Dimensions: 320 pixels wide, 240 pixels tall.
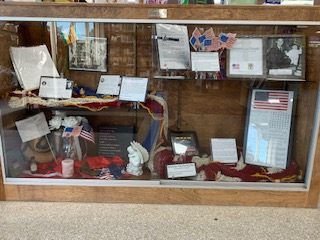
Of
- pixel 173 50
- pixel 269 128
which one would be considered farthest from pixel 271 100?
pixel 173 50

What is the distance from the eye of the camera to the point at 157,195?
1.58 m

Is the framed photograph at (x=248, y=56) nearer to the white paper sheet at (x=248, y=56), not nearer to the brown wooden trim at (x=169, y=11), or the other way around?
the white paper sheet at (x=248, y=56)

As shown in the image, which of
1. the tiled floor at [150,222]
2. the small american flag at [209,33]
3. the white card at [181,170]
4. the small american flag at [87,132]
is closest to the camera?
the tiled floor at [150,222]

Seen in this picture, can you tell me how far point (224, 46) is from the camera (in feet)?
5.28

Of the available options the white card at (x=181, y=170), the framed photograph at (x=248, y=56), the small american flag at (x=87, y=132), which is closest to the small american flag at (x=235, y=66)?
the framed photograph at (x=248, y=56)

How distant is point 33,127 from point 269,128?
5.13 ft

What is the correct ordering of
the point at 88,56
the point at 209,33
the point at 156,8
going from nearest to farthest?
the point at 156,8
the point at 209,33
the point at 88,56

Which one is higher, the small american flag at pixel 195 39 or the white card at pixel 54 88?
the small american flag at pixel 195 39

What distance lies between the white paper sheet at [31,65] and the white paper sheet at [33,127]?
20cm

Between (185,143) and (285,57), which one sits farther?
(185,143)

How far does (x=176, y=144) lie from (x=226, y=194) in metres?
0.46

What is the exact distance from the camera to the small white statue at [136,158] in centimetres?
165

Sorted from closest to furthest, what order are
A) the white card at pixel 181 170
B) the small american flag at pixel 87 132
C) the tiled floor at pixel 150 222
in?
the tiled floor at pixel 150 222 → the white card at pixel 181 170 → the small american flag at pixel 87 132

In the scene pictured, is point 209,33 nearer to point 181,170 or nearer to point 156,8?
point 156,8
